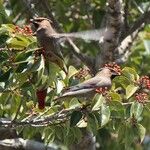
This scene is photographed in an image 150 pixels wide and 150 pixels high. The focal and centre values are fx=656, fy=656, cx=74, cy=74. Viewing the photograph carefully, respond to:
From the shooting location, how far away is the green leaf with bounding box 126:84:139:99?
3662 millimetres

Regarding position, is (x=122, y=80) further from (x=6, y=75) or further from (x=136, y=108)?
(x=6, y=75)

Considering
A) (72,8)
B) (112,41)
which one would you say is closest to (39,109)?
(112,41)

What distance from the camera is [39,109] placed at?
368 cm

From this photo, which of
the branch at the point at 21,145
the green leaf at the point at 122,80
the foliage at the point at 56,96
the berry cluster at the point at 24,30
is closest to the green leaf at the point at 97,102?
the foliage at the point at 56,96

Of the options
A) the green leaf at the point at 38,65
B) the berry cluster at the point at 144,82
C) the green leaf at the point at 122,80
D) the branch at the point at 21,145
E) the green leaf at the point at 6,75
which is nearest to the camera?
the green leaf at the point at 38,65

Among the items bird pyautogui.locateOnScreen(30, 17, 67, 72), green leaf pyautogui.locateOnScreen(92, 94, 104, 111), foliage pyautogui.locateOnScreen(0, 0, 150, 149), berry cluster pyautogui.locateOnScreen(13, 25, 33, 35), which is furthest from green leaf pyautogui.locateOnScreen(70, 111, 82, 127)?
berry cluster pyautogui.locateOnScreen(13, 25, 33, 35)

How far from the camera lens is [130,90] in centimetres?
369

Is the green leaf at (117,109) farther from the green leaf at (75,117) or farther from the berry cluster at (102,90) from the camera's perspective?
the green leaf at (75,117)

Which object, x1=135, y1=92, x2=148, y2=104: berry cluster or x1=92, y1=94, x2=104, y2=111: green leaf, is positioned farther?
x1=135, y1=92, x2=148, y2=104: berry cluster

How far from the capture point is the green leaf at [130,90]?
3.66 meters

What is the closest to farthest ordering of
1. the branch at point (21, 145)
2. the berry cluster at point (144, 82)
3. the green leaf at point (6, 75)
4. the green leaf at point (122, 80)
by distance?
the green leaf at point (6, 75) < the berry cluster at point (144, 82) < the green leaf at point (122, 80) < the branch at point (21, 145)

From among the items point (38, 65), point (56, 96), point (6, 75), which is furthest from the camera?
point (56, 96)

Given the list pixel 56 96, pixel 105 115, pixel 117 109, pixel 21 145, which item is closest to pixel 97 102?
pixel 105 115

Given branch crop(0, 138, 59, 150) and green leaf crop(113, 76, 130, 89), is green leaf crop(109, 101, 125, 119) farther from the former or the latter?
branch crop(0, 138, 59, 150)
